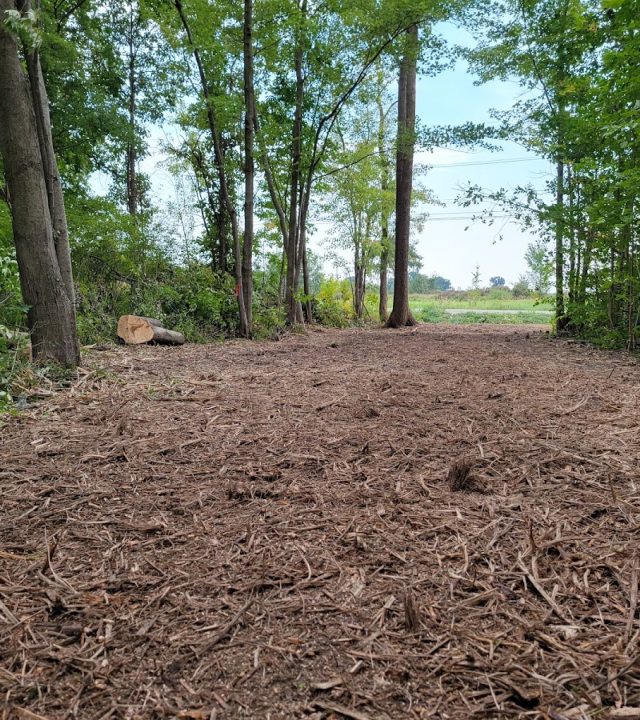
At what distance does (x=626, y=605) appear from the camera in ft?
4.07

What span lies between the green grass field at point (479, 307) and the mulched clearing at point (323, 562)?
1473 cm

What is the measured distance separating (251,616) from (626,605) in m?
0.98

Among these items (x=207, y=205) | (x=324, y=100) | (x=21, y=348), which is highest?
(x=324, y=100)

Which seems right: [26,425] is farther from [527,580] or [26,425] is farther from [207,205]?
[207,205]

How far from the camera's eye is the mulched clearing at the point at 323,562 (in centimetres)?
101

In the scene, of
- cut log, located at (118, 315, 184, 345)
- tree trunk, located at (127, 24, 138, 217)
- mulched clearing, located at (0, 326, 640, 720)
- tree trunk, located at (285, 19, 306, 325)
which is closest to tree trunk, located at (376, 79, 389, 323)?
tree trunk, located at (285, 19, 306, 325)

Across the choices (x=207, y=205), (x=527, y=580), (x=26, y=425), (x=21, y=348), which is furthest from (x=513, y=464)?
(x=207, y=205)

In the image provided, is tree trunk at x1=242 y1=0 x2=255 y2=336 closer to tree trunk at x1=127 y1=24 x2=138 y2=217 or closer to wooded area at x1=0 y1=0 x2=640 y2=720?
wooded area at x1=0 y1=0 x2=640 y2=720

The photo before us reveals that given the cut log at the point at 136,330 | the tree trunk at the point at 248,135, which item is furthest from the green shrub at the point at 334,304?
the cut log at the point at 136,330

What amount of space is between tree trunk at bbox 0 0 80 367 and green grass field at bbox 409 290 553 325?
14429 millimetres

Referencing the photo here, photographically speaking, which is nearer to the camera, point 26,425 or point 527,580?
point 527,580

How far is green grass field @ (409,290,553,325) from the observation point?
17.5m

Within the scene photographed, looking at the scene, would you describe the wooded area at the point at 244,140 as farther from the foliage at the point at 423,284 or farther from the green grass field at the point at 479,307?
the foliage at the point at 423,284

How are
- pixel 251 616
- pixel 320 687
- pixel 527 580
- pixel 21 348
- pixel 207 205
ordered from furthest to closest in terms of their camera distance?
pixel 207 205 < pixel 21 348 < pixel 527 580 < pixel 251 616 < pixel 320 687
